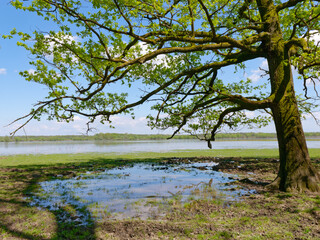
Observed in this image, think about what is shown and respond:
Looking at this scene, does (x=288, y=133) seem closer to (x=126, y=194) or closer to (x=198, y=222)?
(x=198, y=222)

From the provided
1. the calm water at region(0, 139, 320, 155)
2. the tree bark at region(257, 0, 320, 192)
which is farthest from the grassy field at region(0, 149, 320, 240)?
the calm water at region(0, 139, 320, 155)

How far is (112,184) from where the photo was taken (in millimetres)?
12609

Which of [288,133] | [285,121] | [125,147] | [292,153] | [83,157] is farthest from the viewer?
[125,147]

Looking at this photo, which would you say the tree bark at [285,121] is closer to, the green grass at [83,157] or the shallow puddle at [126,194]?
the shallow puddle at [126,194]

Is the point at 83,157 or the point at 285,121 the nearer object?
the point at 285,121

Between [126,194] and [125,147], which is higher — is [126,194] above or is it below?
below

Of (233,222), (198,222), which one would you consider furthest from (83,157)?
(233,222)

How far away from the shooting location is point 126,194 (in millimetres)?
10398

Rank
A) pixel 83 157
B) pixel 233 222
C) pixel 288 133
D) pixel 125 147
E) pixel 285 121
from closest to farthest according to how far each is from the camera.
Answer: pixel 233 222 → pixel 288 133 → pixel 285 121 → pixel 83 157 → pixel 125 147

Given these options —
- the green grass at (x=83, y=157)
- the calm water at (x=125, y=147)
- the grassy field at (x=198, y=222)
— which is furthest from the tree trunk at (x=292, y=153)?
the calm water at (x=125, y=147)

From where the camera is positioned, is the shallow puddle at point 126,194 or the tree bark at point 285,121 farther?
the tree bark at point 285,121

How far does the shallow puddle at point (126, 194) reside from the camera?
7.98 metres

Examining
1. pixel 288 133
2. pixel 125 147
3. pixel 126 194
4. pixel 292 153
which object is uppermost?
pixel 288 133

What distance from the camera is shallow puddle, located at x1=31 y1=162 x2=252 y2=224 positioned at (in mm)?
7982
